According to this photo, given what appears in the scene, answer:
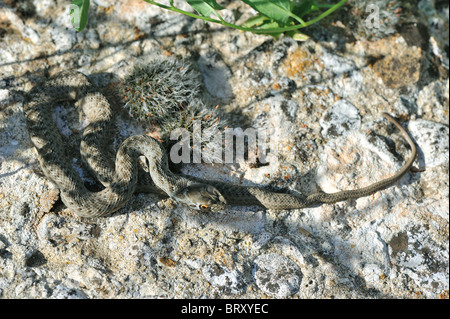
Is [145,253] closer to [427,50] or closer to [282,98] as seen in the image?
[282,98]

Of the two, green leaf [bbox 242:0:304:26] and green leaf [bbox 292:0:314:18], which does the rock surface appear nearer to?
green leaf [bbox 292:0:314:18]

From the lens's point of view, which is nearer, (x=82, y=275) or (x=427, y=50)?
(x=82, y=275)

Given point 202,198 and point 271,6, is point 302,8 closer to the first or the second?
point 271,6

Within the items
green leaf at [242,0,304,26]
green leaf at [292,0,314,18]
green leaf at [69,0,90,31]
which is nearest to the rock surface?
green leaf at [292,0,314,18]

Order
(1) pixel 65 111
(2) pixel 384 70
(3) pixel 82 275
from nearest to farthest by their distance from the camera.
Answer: (3) pixel 82 275 → (1) pixel 65 111 → (2) pixel 384 70

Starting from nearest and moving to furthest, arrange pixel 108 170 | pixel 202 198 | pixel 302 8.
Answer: pixel 202 198 < pixel 108 170 < pixel 302 8

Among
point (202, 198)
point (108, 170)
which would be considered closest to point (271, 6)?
point (202, 198)

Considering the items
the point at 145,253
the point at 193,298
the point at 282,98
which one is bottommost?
the point at 193,298

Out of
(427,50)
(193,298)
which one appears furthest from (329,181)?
(427,50)
